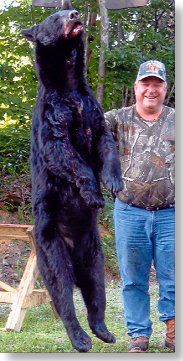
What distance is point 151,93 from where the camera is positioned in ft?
9.86

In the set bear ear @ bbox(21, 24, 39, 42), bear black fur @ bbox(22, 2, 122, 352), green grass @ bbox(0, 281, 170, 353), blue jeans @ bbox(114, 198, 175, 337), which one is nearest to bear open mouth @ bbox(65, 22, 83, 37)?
bear black fur @ bbox(22, 2, 122, 352)

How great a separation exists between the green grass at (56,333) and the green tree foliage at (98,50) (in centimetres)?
77

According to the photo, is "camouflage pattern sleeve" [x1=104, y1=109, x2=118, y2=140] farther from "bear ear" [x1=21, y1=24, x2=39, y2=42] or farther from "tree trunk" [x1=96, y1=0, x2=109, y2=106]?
"bear ear" [x1=21, y1=24, x2=39, y2=42]

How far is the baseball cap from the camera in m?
2.99

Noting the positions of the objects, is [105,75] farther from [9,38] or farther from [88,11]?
[9,38]

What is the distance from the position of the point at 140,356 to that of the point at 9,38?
5.51 ft

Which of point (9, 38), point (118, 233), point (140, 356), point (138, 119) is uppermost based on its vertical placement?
point (9, 38)

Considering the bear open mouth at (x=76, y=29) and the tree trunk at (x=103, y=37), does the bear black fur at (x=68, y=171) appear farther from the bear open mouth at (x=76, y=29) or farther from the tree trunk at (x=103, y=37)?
the tree trunk at (x=103, y=37)

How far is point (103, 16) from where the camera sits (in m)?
3.19

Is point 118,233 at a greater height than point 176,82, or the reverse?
point 176,82

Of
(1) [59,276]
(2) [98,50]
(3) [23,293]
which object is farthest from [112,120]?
(3) [23,293]

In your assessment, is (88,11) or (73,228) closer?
(73,228)

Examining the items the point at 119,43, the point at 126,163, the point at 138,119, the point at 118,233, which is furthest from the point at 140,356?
the point at 119,43

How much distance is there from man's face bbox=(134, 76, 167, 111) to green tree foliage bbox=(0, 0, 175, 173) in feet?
0.25
